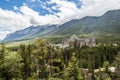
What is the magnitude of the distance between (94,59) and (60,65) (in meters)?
85.9

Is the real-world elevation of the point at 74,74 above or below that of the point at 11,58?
below

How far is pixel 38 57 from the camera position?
228 ft

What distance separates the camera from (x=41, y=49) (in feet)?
226

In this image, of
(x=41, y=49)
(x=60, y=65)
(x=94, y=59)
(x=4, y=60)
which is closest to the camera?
(x=4, y=60)

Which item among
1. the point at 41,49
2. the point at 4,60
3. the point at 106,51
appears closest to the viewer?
the point at 4,60

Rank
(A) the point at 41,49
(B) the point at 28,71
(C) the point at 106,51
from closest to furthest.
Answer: (A) the point at 41,49 < (B) the point at 28,71 < (C) the point at 106,51

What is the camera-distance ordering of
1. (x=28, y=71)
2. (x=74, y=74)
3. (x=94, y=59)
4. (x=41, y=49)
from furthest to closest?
(x=94, y=59)
(x=28, y=71)
(x=74, y=74)
(x=41, y=49)

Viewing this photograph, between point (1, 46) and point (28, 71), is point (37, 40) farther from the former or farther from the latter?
point (28, 71)

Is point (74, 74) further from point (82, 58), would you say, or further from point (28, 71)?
point (82, 58)

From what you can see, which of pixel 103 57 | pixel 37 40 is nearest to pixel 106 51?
pixel 103 57

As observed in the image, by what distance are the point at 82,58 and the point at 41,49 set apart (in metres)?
118

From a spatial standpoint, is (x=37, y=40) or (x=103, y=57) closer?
(x=37, y=40)

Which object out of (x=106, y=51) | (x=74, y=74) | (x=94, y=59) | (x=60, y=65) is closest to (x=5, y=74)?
(x=74, y=74)

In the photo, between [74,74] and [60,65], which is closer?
[74,74]
